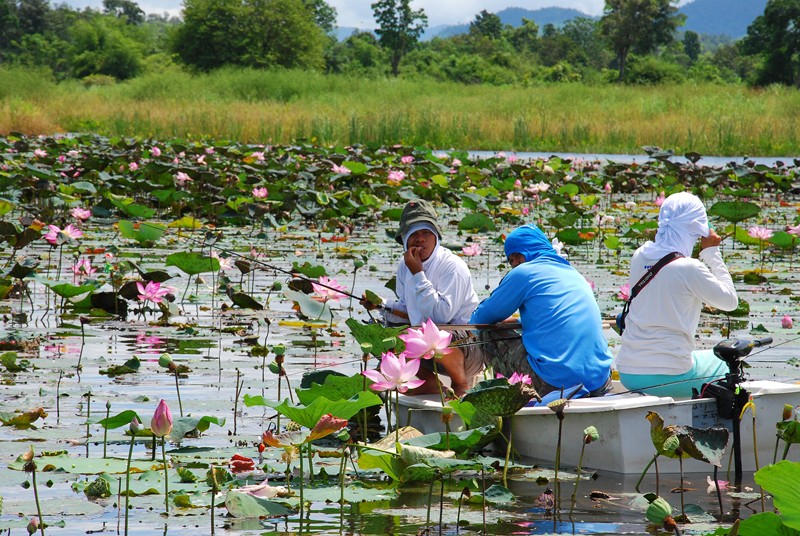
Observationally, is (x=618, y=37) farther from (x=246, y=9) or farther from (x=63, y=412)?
(x=63, y=412)

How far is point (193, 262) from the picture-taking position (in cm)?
611

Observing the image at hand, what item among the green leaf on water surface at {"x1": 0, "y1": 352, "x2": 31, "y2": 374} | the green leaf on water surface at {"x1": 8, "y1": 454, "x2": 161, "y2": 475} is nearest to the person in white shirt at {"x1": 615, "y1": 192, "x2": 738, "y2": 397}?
the green leaf on water surface at {"x1": 8, "y1": 454, "x2": 161, "y2": 475}

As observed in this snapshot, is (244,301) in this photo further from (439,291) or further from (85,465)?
(85,465)

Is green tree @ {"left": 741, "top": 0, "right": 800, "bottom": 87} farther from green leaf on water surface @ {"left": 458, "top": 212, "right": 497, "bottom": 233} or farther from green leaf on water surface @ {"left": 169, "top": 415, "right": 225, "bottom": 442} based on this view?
green leaf on water surface @ {"left": 169, "top": 415, "right": 225, "bottom": 442}

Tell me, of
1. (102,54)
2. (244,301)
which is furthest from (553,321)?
(102,54)

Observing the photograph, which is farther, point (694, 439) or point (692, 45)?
point (692, 45)

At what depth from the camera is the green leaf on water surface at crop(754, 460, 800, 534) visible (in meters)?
1.90

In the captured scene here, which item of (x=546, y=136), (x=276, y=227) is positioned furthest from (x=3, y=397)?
(x=546, y=136)

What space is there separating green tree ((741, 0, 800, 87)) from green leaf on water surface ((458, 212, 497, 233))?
37.7 m

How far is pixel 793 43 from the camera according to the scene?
44.2m

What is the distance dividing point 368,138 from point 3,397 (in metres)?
15.1

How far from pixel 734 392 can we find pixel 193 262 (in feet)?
11.1

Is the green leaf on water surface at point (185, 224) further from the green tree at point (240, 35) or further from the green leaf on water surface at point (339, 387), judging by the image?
the green tree at point (240, 35)

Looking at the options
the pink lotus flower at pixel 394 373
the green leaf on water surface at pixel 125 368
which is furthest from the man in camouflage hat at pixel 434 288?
A: the pink lotus flower at pixel 394 373
